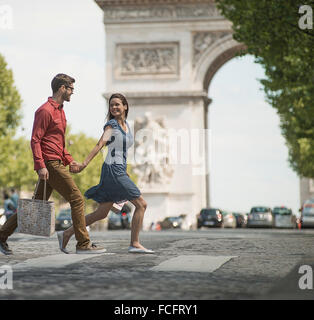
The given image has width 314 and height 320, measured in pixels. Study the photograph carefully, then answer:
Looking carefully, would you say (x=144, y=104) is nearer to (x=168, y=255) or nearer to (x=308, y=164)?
(x=308, y=164)

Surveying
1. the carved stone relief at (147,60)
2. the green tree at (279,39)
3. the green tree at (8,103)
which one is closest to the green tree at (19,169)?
the green tree at (8,103)

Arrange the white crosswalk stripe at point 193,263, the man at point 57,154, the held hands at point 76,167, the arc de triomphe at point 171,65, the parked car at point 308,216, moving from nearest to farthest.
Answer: the white crosswalk stripe at point 193,263
the held hands at point 76,167
the man at point 57,154
the parked car at point 308,216
the arc de triomphe at point 171,65

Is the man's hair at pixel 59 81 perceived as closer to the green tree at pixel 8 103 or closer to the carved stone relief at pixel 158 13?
the carved stone relief at pixel 158 13

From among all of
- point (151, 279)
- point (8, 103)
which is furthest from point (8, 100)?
point (151, 279)

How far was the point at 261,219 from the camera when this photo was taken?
4538 cm

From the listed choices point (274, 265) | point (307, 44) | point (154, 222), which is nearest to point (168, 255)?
point (274, 265)

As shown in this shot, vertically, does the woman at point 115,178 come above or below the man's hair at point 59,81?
below

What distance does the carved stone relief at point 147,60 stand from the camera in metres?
41.3

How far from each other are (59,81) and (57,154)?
2.68ft

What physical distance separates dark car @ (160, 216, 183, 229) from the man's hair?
2884 cm

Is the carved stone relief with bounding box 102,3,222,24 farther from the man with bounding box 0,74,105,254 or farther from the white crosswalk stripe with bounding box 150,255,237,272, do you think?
the white crosswalk stripe with bounding box 150,255,237,272

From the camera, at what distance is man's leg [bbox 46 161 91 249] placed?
30.3ft

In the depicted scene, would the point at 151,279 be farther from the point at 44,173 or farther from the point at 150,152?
the point at 150,152

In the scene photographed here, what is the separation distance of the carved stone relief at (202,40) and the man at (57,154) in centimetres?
3252
